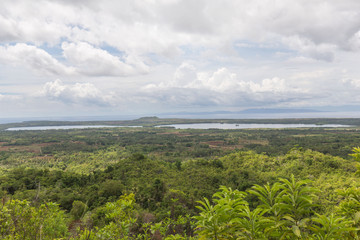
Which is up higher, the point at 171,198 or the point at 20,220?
the point at 20,220

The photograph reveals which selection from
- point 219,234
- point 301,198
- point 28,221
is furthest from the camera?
point 28,221

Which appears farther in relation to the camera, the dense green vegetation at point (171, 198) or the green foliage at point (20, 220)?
the green foliage at point (20, 220)

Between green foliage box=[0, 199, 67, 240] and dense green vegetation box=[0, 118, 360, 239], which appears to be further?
green foliage box=[0, 199, 67, 240]

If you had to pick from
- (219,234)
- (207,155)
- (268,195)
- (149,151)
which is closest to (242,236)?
(219,234)

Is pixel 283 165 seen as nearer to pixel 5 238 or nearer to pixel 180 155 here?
pixel 5 238

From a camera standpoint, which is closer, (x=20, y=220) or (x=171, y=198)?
(x=20, y=220)

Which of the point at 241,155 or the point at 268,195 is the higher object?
the point at 268,195

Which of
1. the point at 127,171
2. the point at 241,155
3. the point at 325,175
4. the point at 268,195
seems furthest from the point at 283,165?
the point at 268,195

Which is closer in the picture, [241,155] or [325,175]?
[325,175]

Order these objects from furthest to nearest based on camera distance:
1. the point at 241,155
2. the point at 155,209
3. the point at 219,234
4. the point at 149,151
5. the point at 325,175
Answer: the point at 149,151, the point at 241,155, the point at 325,175, the point at 155,209, the point at 219,234

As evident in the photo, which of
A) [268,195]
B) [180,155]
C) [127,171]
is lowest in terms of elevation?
[180,155]
